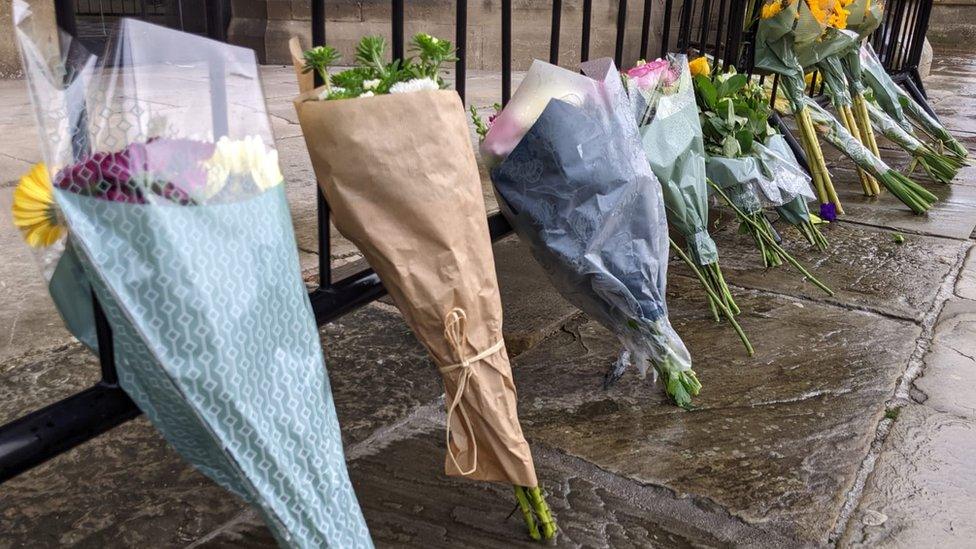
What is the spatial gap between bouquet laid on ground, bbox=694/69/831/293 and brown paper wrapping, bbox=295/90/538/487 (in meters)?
1.36

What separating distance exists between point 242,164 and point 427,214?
327mm

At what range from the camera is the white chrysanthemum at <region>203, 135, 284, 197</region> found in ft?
3.31

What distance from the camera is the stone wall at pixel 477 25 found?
8180 mm

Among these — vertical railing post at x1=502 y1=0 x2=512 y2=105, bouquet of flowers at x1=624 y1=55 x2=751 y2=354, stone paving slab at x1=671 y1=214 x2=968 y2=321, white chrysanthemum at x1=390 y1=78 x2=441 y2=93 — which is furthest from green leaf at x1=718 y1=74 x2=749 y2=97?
white chrysanthemum at x1=390 y1=78 x2=441 y2=93

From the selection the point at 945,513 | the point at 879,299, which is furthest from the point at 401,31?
the point at 879,299

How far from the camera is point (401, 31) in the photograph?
1.77 meters

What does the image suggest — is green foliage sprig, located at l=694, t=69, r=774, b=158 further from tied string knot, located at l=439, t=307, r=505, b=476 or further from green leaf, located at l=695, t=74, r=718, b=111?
tied string knot, located at l=439, t=307, r=505, b=476

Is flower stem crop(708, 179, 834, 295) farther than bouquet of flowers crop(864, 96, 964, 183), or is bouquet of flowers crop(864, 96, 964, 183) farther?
bouquet of flowers crop(864, 96, 964, 183)

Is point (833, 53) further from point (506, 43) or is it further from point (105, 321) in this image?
point (105, 321)

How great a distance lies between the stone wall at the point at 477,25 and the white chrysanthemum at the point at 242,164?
733 centimetres

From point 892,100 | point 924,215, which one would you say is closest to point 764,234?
point 924,215

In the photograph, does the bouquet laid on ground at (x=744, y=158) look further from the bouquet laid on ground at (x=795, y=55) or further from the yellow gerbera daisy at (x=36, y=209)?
the yellow gerbera daisy at (x=36, y=209)

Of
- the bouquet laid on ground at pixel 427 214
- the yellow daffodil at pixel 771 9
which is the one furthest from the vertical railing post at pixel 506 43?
the yellow daffodil at pixel 771 9

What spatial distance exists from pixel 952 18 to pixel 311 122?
14.4 meters
